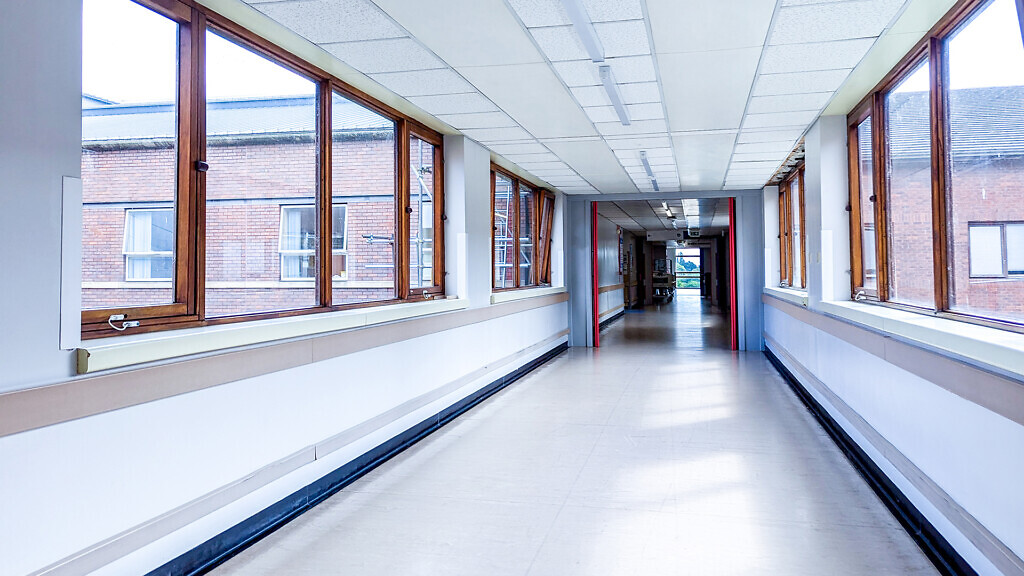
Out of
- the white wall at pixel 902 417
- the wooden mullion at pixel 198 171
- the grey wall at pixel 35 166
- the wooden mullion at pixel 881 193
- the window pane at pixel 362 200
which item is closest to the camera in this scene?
the grey wall at pixel 35 166

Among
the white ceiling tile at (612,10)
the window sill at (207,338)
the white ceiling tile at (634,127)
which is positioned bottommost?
the window sill at (207,338)

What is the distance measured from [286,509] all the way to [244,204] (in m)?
1.68

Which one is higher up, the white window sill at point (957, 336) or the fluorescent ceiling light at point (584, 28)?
the fluorescent ceiling light at point (584, 28)

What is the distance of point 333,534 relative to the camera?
130 inches

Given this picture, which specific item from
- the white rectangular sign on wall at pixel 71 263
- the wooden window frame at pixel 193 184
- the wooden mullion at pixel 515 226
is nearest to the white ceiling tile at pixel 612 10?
the wooden window frame at pixel 193 184

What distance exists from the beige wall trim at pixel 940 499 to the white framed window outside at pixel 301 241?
3560 millimetres

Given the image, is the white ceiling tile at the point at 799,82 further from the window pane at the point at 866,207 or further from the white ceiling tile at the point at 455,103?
the white ceiling tile at the point at 455,103

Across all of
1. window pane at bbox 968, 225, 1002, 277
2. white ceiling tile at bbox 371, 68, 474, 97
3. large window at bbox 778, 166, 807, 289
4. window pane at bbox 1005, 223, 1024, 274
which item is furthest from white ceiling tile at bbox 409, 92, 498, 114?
large window at bbox 778, 166, 807, 289

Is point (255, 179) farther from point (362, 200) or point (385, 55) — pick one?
point (362, 200)

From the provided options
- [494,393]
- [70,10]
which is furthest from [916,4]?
[494,393]

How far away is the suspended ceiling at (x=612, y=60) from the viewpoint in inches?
131

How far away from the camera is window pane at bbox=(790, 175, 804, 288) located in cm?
831

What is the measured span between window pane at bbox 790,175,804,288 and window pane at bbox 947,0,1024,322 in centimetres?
483

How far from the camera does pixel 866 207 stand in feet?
17.6
